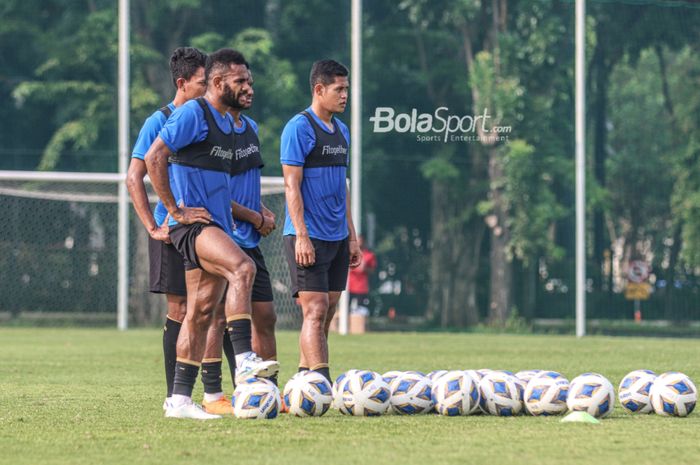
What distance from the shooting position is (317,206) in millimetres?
9266

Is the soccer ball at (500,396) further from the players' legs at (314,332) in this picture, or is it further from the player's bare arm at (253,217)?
the player's bare arm at (253,217)

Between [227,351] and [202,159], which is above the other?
[202,159]

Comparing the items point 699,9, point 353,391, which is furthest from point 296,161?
point 699,9

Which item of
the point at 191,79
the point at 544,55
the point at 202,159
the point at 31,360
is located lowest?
the point at 31,360

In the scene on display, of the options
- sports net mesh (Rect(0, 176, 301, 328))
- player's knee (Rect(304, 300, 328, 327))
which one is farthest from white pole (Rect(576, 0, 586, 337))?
player's knee (Rect(304, 300, 328, 327))

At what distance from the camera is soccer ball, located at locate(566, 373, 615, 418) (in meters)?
8.05

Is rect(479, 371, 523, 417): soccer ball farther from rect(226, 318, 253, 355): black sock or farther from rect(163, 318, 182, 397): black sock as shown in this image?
rect(163, 318, 182, 397): black sock

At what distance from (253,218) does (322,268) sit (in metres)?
0.66

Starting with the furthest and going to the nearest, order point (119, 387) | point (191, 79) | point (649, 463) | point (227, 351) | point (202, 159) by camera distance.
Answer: point (119, 387) → point (227, 351) → point (191, 79) → point (202, 159) → point (649, 463)

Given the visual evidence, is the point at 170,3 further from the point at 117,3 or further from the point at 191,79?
the point at 191,79

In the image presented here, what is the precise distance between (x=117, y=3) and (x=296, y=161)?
14420 mm

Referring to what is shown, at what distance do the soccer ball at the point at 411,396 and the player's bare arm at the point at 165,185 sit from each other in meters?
1.61

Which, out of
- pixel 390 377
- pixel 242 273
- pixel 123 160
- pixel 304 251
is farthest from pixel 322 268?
pixel 123 160

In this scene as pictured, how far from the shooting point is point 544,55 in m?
22.6
